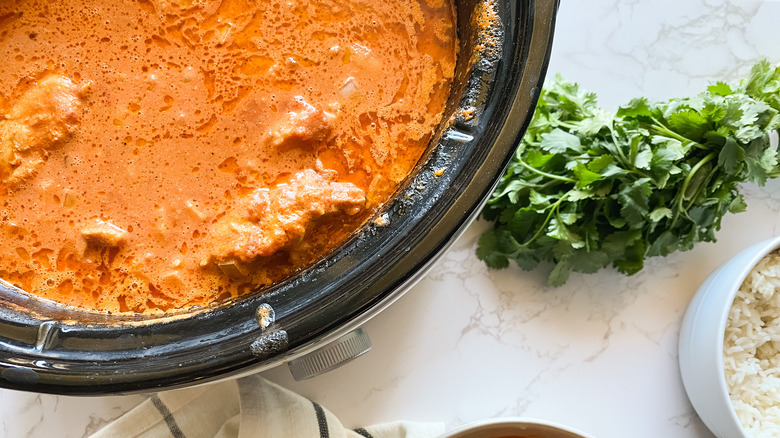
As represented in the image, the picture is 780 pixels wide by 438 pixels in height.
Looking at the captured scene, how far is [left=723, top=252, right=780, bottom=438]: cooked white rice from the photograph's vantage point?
156 centimetres

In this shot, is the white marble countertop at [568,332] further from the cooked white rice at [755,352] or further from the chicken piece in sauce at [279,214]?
the chicken piece in sauce at [279,214]

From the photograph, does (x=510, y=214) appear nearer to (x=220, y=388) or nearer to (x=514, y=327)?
(x=514, y=327)

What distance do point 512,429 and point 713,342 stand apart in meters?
0.48

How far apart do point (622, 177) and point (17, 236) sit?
1.28 meters

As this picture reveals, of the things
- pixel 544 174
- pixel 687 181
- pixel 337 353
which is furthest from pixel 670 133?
pixel 337 353

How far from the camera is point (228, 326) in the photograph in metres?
1.14

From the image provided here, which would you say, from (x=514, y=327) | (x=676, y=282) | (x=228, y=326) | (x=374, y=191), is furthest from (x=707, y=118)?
(x=228, y=326)

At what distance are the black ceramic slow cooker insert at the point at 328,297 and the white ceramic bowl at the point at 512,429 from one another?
46 cm

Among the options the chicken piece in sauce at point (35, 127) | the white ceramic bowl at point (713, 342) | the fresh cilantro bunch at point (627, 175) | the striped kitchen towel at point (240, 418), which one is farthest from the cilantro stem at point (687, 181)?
the chicken piece in sauce at point (35, 127)

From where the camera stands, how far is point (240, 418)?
59.2 inches

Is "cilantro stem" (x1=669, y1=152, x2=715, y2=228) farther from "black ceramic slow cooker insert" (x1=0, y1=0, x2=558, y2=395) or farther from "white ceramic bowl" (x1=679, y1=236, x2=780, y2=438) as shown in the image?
"black ceramic slow cooker insert" (x1=0, y1=0, x2=558, y2=395)

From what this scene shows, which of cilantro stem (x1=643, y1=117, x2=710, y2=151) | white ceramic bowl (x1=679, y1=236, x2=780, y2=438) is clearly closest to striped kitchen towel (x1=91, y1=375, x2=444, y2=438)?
white ceramic bowl (x1=679, y1=236, x2=780, y2=438)

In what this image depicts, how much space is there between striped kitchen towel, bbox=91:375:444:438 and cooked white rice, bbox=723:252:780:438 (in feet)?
2.31

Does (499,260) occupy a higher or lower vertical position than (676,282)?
higher
